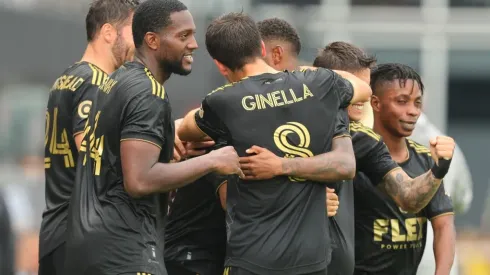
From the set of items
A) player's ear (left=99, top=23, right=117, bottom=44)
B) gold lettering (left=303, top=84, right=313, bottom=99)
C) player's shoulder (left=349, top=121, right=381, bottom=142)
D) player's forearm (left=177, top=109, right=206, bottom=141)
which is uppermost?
player's ear (left=99, top=23, right=117, bottom=44)

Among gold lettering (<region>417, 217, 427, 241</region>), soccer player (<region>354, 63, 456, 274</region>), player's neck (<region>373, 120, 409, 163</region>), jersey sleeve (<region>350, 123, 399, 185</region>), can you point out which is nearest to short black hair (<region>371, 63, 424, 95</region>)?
soccer player (<region>354, 63, 456, 274</region>)

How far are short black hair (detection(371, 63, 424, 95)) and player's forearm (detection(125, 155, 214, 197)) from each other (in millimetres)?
1917

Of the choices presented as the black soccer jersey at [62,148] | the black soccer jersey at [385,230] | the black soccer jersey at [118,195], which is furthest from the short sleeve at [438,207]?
the black soccer jersey at [62,148]

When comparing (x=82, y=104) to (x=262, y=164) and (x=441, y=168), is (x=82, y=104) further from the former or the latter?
(x=441, y=168)

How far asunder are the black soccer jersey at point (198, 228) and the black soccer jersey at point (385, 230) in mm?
891

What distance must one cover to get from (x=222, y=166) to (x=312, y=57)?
1464cm

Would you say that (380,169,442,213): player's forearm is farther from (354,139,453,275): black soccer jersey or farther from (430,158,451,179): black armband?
(354,139,453,275): black soccer jersey

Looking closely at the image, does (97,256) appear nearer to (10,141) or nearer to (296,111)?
(296,111)

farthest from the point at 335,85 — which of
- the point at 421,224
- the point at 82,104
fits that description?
the point at 82,104

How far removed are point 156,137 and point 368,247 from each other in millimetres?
1933

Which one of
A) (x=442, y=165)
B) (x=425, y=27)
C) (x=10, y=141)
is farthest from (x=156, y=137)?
(x=425, y=27)

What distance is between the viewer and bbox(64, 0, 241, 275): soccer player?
247 inches

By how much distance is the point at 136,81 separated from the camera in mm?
6410

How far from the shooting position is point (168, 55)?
6641mm
